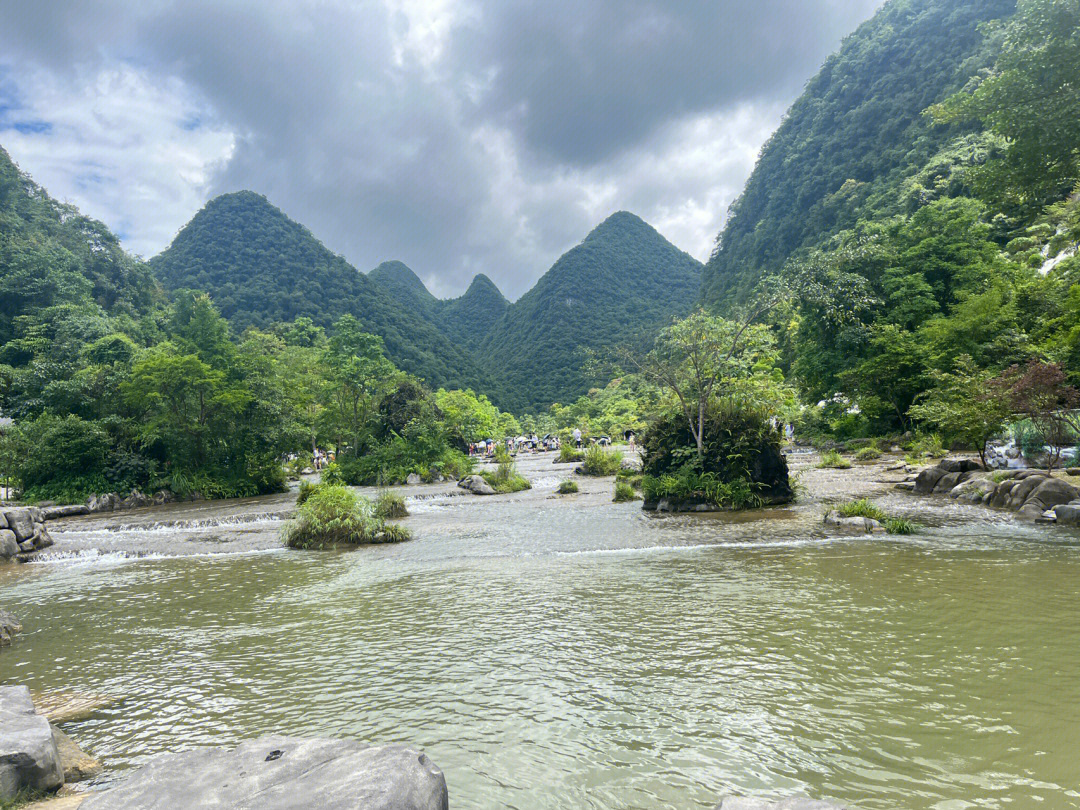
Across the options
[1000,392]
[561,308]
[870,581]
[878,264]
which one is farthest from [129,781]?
[561,308]

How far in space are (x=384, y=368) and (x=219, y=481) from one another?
13.2 metres

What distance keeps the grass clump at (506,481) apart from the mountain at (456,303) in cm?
13039

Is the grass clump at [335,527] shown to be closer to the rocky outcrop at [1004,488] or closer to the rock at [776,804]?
the rock at [776,804]

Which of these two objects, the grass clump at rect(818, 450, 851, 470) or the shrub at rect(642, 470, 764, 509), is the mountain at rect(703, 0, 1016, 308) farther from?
the shrub at rect(642, 470, 764, 509)

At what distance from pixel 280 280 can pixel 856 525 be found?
103m

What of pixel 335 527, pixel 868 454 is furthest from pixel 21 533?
pixel 868 454

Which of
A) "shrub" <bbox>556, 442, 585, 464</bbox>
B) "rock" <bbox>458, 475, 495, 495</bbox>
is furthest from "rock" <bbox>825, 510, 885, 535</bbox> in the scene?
"shrub" <bbox>556, 442, 585, 464</bbox>

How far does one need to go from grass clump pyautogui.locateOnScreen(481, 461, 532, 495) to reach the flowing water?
14.7 metres

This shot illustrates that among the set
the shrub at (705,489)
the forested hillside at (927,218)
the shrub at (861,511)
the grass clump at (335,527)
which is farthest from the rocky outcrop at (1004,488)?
the grass clump at (335,527)

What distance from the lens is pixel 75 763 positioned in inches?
155

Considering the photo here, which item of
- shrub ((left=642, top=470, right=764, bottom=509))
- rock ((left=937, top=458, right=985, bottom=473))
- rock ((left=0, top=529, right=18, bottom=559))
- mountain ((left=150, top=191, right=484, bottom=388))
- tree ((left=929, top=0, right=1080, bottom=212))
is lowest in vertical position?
rock ((left=0, top=529, right=18, bottom=559))

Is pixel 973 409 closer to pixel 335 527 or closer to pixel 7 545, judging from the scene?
pixel 335 527

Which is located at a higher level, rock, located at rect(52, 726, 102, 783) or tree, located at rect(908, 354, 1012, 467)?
tree, located at rect(908, 354, 1012, 467)

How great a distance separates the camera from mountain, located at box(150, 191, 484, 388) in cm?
9175
